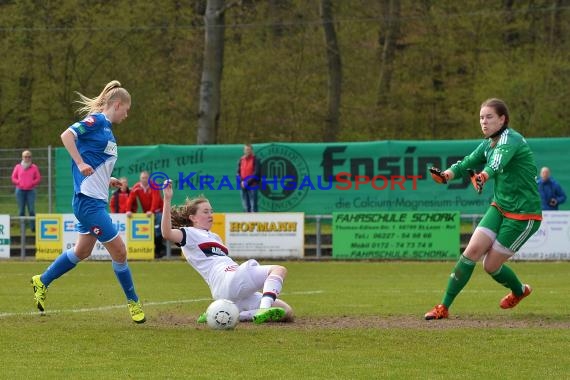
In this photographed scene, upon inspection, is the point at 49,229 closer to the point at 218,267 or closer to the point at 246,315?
the point at 246,315

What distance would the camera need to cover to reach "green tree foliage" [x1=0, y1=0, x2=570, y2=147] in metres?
38.1

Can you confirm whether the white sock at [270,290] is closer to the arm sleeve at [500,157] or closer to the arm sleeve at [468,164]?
the arm sleeve at [468,164]

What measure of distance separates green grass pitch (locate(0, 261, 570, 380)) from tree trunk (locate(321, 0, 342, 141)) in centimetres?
2332

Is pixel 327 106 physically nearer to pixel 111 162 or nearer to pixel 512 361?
pixel 111 162

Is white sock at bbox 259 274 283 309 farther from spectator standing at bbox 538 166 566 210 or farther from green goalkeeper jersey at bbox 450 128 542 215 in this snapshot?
spectator standing at bbox 538 166 566 210

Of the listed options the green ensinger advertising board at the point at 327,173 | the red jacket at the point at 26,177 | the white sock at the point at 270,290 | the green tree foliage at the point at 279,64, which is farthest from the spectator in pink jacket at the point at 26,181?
the white sock at the point at 270,290

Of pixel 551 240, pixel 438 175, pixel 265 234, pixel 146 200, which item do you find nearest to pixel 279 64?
pixel 146 200

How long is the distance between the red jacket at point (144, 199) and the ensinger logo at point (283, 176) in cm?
273

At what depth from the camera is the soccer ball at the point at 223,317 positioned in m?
9.70

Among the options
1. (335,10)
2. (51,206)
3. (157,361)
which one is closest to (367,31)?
(335,10)

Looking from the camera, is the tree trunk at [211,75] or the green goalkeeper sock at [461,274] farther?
the tree trunk at [211,75]

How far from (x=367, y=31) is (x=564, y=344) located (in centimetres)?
3226

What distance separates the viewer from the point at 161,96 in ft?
131
